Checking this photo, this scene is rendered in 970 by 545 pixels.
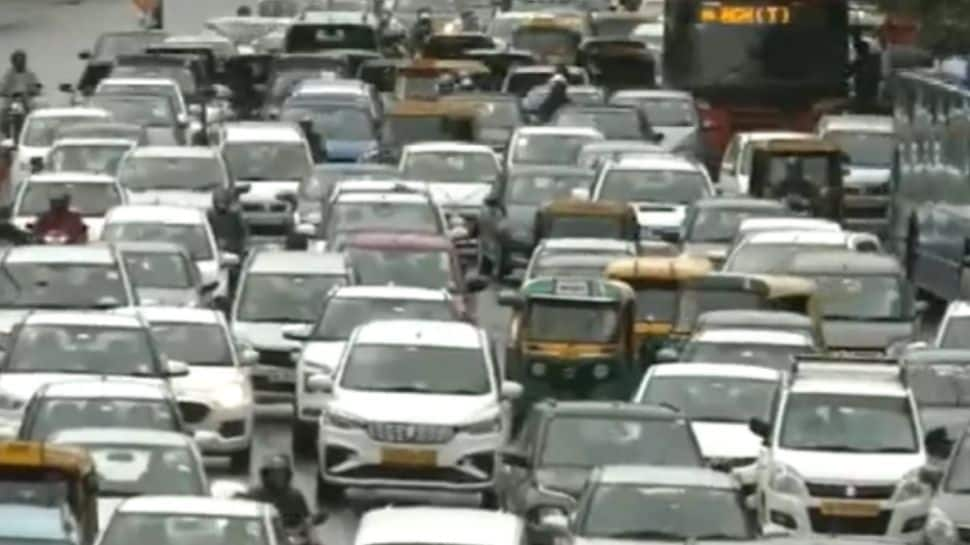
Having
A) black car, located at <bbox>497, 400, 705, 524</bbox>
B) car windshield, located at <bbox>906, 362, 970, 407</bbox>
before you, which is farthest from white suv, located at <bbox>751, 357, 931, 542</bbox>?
car windshield, located at <bbox>906, 362, 970, 407</bbox>

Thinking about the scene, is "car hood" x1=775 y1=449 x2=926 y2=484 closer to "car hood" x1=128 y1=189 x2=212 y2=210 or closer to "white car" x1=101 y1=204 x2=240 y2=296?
"white car" x1=101 y1=204 x2=240 y2=296

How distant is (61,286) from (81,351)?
15.1ft

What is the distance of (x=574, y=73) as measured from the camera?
69375 mm

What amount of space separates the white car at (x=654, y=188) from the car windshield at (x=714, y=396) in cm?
1528

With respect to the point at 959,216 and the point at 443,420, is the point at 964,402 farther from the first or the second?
the point at 959,216

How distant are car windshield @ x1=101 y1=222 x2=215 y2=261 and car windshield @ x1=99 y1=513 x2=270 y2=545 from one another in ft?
60.7

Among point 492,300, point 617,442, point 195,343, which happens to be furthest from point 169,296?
point 617,442

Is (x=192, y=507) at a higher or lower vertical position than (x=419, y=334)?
higher

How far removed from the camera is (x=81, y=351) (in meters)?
32.8

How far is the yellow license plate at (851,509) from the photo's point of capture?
95.7 ft

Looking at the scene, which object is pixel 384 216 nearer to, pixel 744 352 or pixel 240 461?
A: pixel 744 352

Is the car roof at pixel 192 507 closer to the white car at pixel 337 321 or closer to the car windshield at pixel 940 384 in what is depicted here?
the white car at pixel 337 321

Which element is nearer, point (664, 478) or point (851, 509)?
point (664, 478)

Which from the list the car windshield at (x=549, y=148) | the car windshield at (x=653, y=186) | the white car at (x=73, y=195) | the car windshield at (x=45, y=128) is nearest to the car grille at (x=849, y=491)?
the white car at (x=73, y=195)
